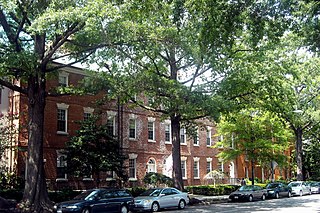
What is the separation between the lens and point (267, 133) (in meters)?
37.2

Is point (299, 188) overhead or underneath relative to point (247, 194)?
underneath

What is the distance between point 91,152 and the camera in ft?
86.0

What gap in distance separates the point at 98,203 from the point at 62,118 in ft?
41.9

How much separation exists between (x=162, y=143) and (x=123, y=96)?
14.7 metres

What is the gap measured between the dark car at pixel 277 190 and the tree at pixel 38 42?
808 inches

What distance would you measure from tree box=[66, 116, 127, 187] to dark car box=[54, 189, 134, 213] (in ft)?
18.4

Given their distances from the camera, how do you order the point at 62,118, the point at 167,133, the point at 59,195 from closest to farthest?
the point at 59,195 → the point at 62,118 → the point at 167,133

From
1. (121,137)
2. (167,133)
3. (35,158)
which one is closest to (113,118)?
(121,137)

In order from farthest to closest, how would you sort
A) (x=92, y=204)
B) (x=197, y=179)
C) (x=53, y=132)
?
1. (x=197, y=179)
2. (x=53, y=132)
3. (x=92, y=204)

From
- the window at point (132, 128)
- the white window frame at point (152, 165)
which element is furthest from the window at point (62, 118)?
the white window frame at point (152, 165)

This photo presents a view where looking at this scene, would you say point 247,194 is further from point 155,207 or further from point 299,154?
point 299,154

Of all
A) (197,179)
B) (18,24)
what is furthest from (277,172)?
(18,24)

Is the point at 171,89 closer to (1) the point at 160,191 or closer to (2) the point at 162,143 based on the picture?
(1) the point at 160,191

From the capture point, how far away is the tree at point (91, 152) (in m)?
26.1
